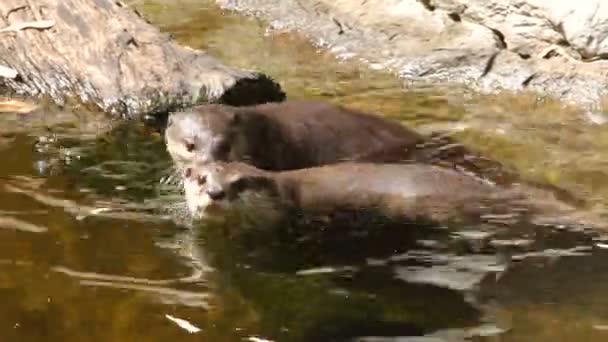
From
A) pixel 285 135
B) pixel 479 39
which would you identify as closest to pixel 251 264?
pixel 285 135

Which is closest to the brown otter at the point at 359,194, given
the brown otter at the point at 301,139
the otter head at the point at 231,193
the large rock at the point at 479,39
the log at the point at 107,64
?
the otter head at the point at 231,193

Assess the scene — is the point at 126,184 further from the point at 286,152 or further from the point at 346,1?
the point at 346,1

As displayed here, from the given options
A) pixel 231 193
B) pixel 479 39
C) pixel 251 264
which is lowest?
pixel 251 264

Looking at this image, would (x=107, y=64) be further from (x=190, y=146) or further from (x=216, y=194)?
(x=216, y=194)

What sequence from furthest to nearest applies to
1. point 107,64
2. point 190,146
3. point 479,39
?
point 479,39 → point 107,64 → point 190,146

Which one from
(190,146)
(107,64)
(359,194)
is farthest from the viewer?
(107,64)

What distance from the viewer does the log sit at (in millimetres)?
4574

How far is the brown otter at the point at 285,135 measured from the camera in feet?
13.4

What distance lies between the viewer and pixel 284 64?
562 cm

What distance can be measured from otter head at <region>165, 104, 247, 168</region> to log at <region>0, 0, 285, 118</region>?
395mm

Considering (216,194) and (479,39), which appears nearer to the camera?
(216,194)

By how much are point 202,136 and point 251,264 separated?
0.93 meters

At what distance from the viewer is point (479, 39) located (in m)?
5.55

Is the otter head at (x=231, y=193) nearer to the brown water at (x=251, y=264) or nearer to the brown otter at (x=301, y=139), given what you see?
the brown water at (x=251, y=264)
